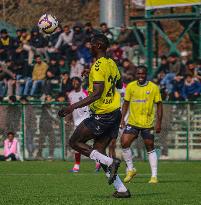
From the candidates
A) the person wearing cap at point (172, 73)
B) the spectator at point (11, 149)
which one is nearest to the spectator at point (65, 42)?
the person wearing cap at point (172, 73)

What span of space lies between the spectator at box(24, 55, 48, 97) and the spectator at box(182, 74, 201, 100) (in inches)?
188

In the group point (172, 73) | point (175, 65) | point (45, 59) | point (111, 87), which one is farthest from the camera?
point (45, 59)

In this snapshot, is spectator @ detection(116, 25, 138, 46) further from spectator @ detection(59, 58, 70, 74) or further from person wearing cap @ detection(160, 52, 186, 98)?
person wearing cap @ detection(160, 52, 186, 98)

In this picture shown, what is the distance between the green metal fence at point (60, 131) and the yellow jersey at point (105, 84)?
→ 13209 millimetres

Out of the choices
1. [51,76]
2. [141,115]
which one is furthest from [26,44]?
[141,115]

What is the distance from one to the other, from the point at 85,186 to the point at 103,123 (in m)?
2.93

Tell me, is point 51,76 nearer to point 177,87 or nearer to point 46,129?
point 46,129

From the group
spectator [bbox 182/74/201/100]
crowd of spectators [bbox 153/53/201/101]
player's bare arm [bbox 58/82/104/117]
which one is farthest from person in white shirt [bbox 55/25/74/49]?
player's bare arm [bbox 58/82/104/117]

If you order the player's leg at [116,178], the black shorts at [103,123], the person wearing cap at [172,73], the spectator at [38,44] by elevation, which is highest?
the spectator at [38,44]

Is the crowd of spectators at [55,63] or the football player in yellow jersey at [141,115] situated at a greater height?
the crowd of spectators at [55,63]

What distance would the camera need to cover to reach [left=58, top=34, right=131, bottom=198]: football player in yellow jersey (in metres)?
13.6

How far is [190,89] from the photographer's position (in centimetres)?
2786

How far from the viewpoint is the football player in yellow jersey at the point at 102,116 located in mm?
13570

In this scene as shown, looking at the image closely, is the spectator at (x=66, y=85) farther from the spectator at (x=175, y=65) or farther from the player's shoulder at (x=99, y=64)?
the player's shoulder at (x=99, y=64)
